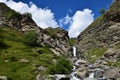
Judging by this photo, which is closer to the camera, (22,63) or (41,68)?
(41,68)

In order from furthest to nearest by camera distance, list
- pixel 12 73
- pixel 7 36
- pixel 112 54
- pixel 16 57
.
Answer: pixel 112 54, pixel 7 36, pixel 16 57, pixel 12 73

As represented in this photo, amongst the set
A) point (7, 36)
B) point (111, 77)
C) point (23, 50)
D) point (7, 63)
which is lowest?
point (111, 77)

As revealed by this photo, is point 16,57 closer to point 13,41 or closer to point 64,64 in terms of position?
point 64,64

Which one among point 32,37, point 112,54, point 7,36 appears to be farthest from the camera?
point 112,54

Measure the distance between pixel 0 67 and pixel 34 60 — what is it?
60.1 ft

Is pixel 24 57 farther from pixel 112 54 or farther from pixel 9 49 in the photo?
pixel 112 54

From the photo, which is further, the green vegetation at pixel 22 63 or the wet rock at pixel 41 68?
the wet rock at pixel 41 68

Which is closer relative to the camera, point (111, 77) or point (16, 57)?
point (111, 77)

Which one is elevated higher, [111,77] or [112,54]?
[112,54]

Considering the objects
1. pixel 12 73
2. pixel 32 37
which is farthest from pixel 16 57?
pixel 32 37

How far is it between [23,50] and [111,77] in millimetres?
46053

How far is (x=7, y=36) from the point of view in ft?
476

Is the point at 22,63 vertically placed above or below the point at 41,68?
above

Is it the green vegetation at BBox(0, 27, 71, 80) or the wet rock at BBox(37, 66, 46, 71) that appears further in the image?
the wet rock at BBox(37, 66, 46, 71)
